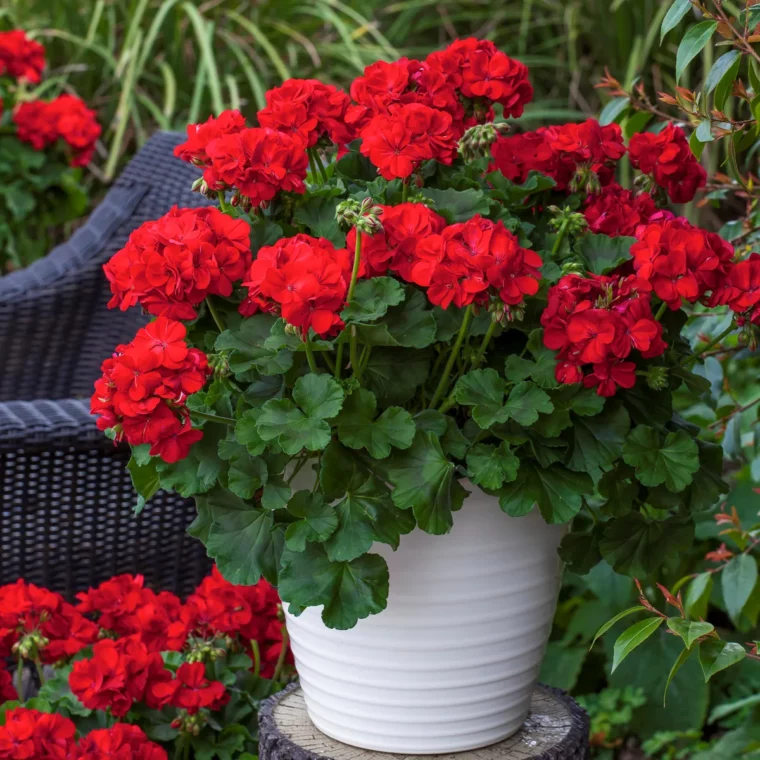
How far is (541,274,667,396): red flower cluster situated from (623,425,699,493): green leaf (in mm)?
65

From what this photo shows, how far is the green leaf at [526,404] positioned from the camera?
2.85 feet

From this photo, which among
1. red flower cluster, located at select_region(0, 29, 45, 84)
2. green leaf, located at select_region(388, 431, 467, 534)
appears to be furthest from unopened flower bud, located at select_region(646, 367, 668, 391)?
red flower cluster, located at select_region(0, 29, 45, 84)

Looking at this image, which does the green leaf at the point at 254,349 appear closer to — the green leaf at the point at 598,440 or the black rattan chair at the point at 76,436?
the green leaf at the point at 598,440

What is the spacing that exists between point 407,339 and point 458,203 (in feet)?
0.53

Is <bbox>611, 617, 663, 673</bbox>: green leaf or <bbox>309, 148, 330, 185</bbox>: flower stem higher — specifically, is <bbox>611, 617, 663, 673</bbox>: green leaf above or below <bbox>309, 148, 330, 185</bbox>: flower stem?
below

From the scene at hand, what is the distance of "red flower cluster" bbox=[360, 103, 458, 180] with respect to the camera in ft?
2.95

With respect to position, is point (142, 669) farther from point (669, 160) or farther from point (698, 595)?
point (669, 160)

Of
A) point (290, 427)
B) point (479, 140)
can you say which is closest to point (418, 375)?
point (290, 427)

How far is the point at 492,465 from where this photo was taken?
34.8 inches

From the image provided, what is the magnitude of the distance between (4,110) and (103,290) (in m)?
0.70

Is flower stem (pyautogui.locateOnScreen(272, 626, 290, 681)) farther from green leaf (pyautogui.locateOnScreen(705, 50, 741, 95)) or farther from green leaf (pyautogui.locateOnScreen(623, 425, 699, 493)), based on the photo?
green leaf (pyautogui.locateOnScreen(705, 50, 741, 95))

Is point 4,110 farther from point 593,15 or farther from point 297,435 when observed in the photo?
point 297,435

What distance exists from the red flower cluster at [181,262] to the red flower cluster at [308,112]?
0.12 meters

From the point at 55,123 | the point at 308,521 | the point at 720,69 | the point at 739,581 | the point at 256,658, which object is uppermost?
the point at 720,69
